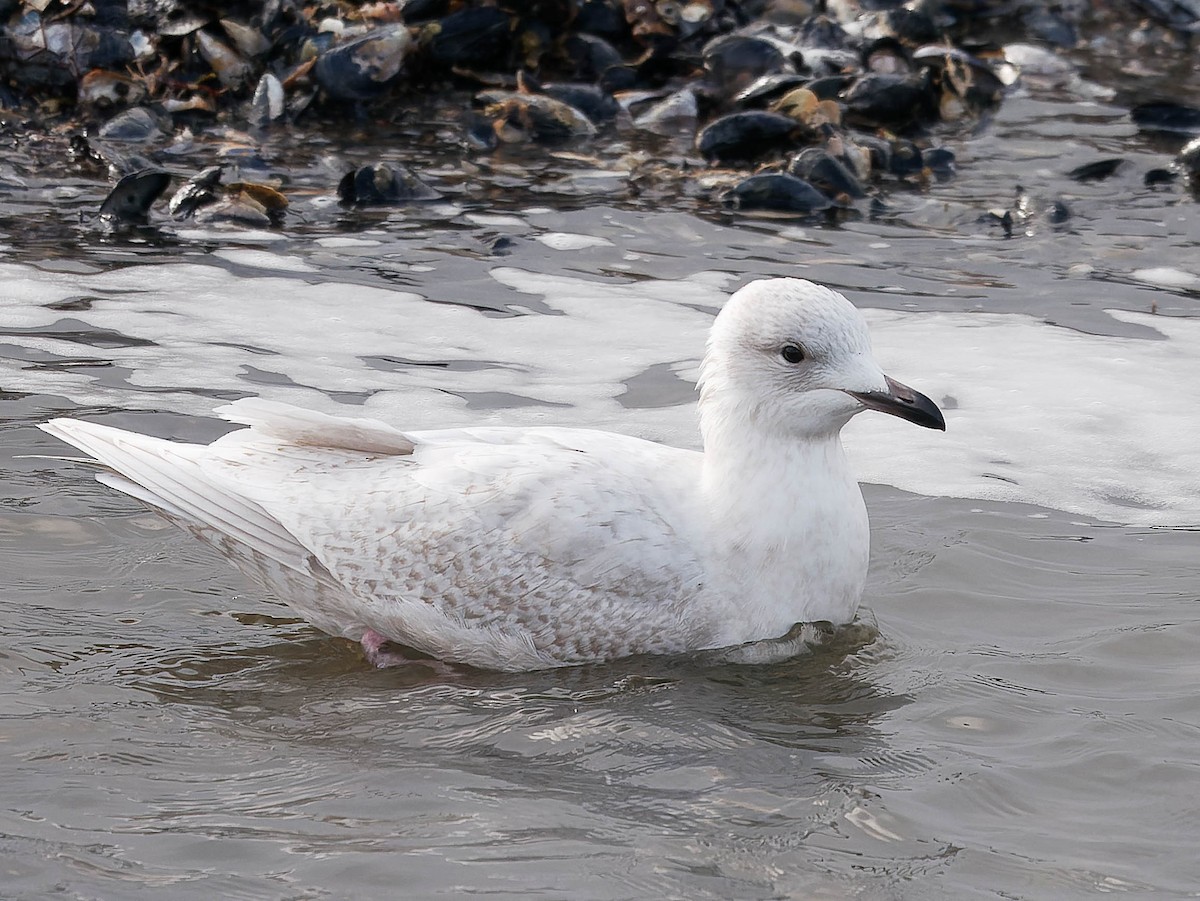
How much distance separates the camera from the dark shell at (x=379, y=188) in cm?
954

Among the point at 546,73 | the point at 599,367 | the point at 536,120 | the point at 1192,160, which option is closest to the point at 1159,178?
the point at 1192,160

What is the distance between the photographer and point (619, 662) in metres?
4.92

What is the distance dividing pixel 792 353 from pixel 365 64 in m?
7.02

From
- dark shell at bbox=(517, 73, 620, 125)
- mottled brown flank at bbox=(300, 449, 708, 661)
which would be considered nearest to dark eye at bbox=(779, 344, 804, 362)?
mottled brown flank at bbox=(300, 449, 708, 661)

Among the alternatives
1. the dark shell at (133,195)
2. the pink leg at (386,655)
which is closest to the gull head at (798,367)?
the pink leg at (386,655)

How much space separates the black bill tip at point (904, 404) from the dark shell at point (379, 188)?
5.32m

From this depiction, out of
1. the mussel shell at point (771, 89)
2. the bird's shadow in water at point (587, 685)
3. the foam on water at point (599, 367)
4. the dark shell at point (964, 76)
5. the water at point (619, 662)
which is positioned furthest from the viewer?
the dark shell at point (964, 76)

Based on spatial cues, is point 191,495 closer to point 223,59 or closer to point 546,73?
point 223,59

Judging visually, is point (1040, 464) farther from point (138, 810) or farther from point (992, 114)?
point (992, 114)

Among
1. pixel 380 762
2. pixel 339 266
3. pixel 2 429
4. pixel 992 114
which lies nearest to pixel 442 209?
pixel 339 266

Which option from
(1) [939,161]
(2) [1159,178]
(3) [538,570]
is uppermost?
(1) [939,161]

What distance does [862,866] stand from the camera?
380 centimetres

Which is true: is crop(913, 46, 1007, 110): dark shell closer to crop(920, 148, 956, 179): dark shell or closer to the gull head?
crop(920, 148, 956, 179): dark shell

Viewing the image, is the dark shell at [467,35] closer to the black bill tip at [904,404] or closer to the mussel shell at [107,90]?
the mussel shell at [107,90]
